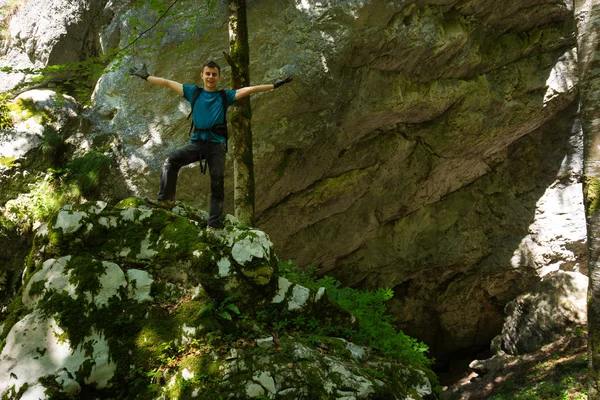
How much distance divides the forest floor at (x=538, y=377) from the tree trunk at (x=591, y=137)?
451 centimetres

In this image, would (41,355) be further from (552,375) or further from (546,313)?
(546,313)

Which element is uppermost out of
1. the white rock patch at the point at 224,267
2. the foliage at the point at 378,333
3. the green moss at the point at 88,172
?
the green moss at the point at 88,172

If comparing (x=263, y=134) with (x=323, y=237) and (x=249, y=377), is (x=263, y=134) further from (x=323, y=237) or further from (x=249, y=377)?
(x=249, y=377)

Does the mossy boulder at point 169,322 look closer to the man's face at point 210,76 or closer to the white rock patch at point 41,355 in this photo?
the white rock patch at point 41,355

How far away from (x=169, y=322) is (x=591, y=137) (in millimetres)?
4756

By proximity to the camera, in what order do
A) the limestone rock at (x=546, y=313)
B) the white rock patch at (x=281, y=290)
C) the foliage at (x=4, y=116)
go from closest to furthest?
the white rock patch at (x=281, y=290), the foliage at (x=4, y=116), the limestone rock at (x=546, y=313)

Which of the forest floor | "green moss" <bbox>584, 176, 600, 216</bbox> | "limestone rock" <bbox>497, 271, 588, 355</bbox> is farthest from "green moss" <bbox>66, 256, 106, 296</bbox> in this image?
"limestone rock" <bbox>497, 271, 588, 355</bbox>

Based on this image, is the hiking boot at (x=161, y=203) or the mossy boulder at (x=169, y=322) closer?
the mossy boulder at (x=169, y=322)

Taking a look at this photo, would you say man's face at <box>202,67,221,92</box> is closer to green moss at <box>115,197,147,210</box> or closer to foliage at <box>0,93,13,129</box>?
green moss at <box>115,197,147,210</box>

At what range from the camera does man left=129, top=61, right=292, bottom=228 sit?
499 centimetres

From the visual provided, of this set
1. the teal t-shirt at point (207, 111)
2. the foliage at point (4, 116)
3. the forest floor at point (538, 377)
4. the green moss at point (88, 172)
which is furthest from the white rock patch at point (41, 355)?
the forest floor at point (538, 377)

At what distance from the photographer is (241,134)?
5980 mm

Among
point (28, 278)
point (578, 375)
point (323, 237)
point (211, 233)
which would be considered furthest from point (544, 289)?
point (28, 278)

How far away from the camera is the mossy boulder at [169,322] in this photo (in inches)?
133
